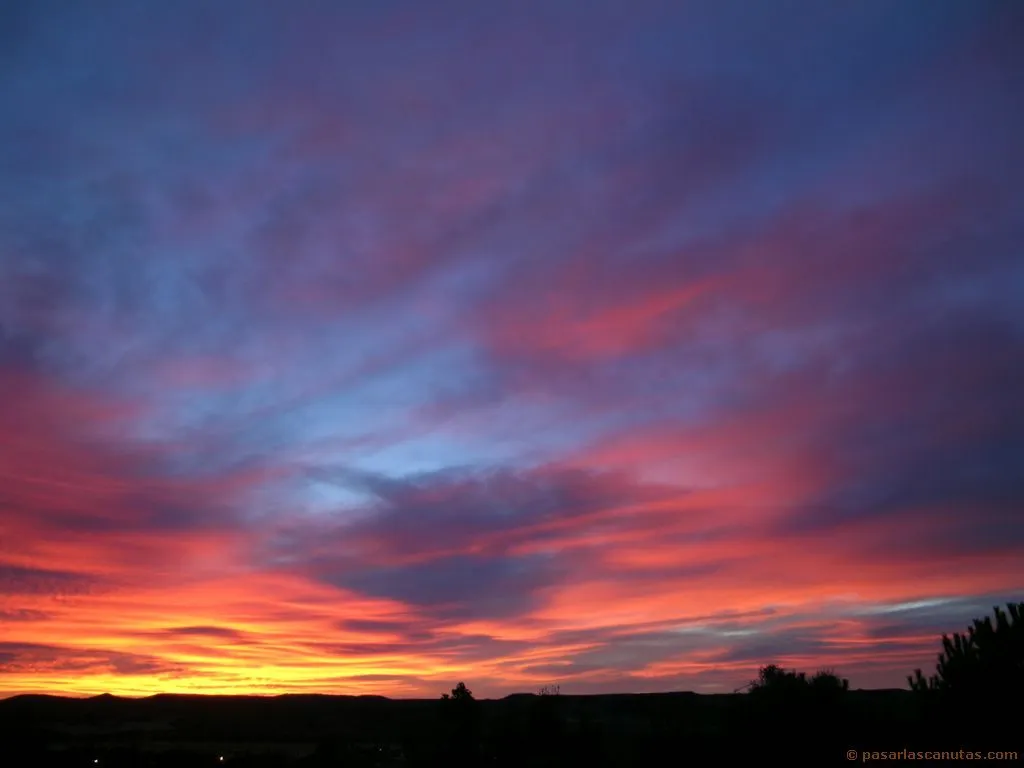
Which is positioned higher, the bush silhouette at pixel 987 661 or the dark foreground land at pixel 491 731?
the bush silhouette at pixel 987 661

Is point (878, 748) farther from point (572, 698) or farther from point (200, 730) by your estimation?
point (200, 730)

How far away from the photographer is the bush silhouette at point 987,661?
24875 millimetres

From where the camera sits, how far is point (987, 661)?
25.4m

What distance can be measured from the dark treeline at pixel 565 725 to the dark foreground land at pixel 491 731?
97mm

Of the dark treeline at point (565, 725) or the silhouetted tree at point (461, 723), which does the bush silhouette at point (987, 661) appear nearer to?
the dark treeline at point (565, 725)

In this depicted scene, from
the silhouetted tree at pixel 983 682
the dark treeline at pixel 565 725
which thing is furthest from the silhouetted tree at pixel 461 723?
the silhouetted tree at pixel 983 682

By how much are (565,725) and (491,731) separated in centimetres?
486

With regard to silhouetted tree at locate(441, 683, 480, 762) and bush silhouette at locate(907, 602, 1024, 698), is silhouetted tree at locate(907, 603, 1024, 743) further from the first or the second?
silhouetted tree at locate(441, 683, 480, 762)

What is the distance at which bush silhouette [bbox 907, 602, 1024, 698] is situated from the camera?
24.9 metres

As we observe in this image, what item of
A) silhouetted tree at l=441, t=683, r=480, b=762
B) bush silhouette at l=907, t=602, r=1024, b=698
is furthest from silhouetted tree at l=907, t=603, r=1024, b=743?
silhouetted tree at l=441, t=683, r=480, b=762

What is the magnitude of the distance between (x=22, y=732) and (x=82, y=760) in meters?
11.4

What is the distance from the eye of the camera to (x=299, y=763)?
50.6 meters

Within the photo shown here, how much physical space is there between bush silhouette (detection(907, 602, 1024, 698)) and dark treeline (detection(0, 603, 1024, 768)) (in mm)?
42

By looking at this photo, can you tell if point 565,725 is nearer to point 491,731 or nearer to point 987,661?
point 491,731
